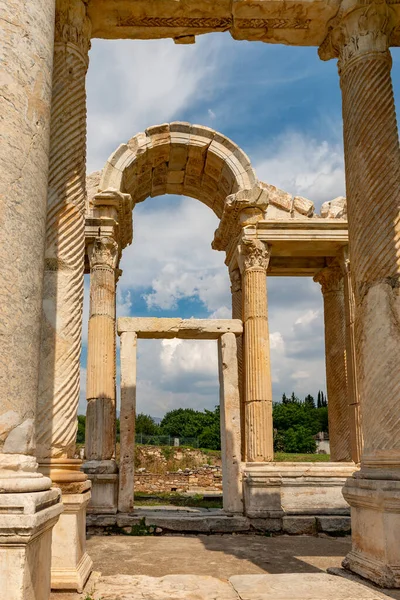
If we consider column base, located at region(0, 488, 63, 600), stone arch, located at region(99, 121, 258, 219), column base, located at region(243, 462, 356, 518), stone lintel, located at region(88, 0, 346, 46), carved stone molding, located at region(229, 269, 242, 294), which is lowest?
column base, located at region(243, 462, 356, 518)

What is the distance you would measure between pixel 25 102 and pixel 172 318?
9362mm

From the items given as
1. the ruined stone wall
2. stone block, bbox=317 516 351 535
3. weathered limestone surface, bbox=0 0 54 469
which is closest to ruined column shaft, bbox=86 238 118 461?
stone block, bbox=317 516 351 535

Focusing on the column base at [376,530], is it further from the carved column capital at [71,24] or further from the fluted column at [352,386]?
the fluted column at [352,386]

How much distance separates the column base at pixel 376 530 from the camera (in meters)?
5.90

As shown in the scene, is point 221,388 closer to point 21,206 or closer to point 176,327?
point 176,327

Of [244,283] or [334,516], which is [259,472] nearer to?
[334,516]

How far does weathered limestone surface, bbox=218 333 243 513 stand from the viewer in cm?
1309

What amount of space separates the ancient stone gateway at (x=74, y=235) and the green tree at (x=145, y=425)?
56.2 m

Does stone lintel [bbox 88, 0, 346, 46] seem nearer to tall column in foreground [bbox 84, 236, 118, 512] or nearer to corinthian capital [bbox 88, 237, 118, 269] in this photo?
corinthian capital [bbox 88, 237, 118, 269]

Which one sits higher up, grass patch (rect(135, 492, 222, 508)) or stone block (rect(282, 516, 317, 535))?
stone block (rect(282, 516, 317, 535))

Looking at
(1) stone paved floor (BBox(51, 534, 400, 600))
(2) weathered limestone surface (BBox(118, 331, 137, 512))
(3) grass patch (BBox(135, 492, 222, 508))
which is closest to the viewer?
(1) stone paved floor (BBox(51, 534, 400, 600))

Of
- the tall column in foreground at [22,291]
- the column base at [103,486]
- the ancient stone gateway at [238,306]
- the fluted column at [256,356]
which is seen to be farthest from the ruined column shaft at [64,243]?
the fluted column at [256,356]

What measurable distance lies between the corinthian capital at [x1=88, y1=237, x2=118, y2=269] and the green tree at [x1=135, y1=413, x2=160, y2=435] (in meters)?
48.7

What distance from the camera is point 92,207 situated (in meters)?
14.9
